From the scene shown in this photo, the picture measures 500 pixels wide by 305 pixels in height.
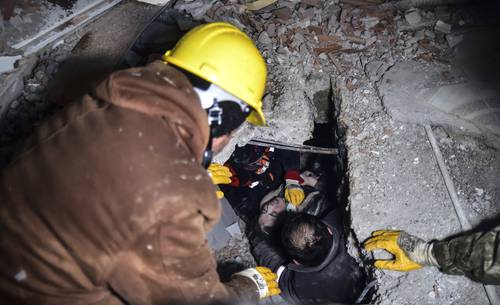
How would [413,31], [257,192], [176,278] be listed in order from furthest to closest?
[257,192]
[413,31]
[176,278]

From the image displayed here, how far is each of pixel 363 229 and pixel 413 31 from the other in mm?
2335

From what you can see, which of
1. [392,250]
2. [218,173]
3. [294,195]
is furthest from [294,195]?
[392,250]

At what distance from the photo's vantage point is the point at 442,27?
3971mm

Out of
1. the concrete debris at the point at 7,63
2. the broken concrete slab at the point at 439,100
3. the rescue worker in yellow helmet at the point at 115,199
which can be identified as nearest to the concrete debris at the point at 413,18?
the broken concrete slab at the point at 439,100

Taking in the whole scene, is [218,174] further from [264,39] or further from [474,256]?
[474,256]

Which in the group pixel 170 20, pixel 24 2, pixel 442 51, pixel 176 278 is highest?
pixel 24 2

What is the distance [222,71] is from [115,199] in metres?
0.91

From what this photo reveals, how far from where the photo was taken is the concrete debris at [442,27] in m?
3.96

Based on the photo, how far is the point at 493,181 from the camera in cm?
299

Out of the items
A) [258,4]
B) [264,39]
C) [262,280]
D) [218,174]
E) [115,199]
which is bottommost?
[262,280]

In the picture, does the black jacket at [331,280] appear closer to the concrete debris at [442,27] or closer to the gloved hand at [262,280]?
the gloved hand at [262,280]

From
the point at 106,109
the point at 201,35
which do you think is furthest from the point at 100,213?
the point at 201,35

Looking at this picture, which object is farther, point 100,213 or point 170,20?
point 170,20

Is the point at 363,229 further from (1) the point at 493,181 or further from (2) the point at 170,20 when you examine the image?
(2) the point at 170,20
